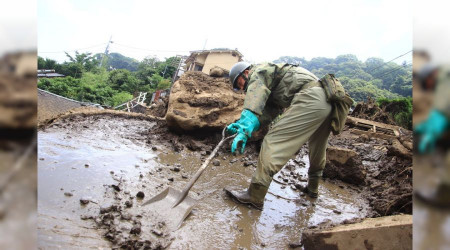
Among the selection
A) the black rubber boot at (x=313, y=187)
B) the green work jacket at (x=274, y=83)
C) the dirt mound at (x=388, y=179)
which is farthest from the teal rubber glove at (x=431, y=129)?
the black rubber boot at (x=313, y=187)

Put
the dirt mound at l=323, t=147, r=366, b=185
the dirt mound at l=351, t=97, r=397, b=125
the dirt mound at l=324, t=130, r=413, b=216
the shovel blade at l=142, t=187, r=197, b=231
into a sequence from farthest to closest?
1. the dirt mound at l=351, t=97, r=397, b=125
2. the dirt mound at l=323, t=147, r=366, b=185
3. the dirt mound at l=324, t=130, r=413, b=216
4. the shovel blade at l=142, t=187, r=197, b=231

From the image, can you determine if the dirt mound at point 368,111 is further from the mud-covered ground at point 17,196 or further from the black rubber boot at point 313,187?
the mud-covered ground at point 17,196

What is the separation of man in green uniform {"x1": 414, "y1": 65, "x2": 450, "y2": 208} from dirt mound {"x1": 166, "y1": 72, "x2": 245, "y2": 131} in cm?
417

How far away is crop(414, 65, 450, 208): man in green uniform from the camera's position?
29 centimetres

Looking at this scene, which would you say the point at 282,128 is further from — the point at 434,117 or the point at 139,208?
the point at 434,117

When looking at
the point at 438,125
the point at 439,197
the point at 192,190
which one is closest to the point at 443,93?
the point at 438,125

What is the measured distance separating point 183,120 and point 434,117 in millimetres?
4219

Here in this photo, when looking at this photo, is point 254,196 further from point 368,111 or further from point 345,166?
point 368,111

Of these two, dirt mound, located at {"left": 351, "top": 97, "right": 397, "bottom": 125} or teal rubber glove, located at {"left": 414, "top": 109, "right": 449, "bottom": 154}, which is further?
dirt mound, located at {"left": 351, "top": 97, "right": 397, "bottom": 125}

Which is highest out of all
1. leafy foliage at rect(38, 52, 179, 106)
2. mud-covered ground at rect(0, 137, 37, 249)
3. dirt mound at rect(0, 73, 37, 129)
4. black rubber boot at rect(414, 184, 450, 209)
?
dirt mound at rect(0, 73, 37, 129)

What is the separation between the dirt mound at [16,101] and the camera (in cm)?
29

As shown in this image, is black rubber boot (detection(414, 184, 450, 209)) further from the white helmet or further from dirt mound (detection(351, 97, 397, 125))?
dirt mound (detection(351, 97, 397, 125))

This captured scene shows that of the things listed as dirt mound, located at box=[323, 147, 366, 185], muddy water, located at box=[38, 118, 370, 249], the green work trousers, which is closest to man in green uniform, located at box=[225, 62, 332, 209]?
the green work trousers

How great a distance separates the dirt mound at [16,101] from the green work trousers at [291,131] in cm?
230
